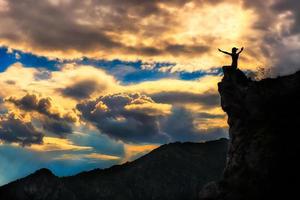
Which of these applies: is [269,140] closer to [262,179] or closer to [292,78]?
[262,179]

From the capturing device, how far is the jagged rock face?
327 feet

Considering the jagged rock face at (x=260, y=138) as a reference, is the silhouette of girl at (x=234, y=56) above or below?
above

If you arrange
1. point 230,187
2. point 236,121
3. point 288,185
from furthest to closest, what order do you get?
1. point 236,121
2. point 230,187
3. point 288,185

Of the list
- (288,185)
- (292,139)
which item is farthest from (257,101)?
(288,185)

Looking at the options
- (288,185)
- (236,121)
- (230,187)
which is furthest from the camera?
(236,121)

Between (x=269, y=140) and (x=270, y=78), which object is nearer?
(x=269, y=140)

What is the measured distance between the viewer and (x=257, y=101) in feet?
366

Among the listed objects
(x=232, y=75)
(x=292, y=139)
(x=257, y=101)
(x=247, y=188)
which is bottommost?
(x=247, y=188)

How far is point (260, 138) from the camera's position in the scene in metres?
106

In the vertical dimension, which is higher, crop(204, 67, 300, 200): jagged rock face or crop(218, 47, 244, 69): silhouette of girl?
crop(218, 47, 244, 69): silhouette of girl

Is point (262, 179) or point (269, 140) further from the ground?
point (269, 140)

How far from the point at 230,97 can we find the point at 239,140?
13044 millimetres

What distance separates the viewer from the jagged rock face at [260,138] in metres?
99.6

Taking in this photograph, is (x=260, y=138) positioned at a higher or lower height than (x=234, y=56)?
lower
